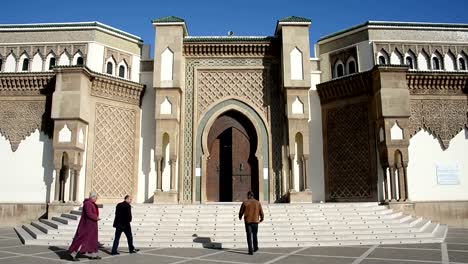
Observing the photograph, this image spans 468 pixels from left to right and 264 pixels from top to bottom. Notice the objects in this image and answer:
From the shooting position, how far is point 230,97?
12.8m

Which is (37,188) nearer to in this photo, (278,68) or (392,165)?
(278,68)

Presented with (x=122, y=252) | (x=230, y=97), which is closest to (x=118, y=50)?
(x=230, y=97)

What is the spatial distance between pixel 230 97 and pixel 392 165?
17.5 feet

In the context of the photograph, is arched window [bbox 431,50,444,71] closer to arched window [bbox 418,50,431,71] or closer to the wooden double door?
arched window [bbox 418,50,431,71]

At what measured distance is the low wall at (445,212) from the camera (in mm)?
11508

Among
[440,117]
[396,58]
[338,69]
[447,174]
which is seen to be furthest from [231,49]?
[447,174]

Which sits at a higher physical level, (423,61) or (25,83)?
(423,61)

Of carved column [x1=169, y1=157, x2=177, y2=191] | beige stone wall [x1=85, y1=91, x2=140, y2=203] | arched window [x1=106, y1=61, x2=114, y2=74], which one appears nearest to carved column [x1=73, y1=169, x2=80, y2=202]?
beige stone wall [x1=85, y1=91, x2=140, y2=203]

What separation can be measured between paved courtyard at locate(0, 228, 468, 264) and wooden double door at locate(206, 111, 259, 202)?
5352mm

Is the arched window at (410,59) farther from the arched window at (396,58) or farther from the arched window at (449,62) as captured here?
the arched window at (449,62)

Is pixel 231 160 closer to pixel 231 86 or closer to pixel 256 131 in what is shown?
pixel 256 131

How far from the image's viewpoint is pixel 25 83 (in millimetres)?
12086

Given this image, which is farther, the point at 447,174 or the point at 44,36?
the point at 44,36

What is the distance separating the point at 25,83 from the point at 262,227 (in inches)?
343
